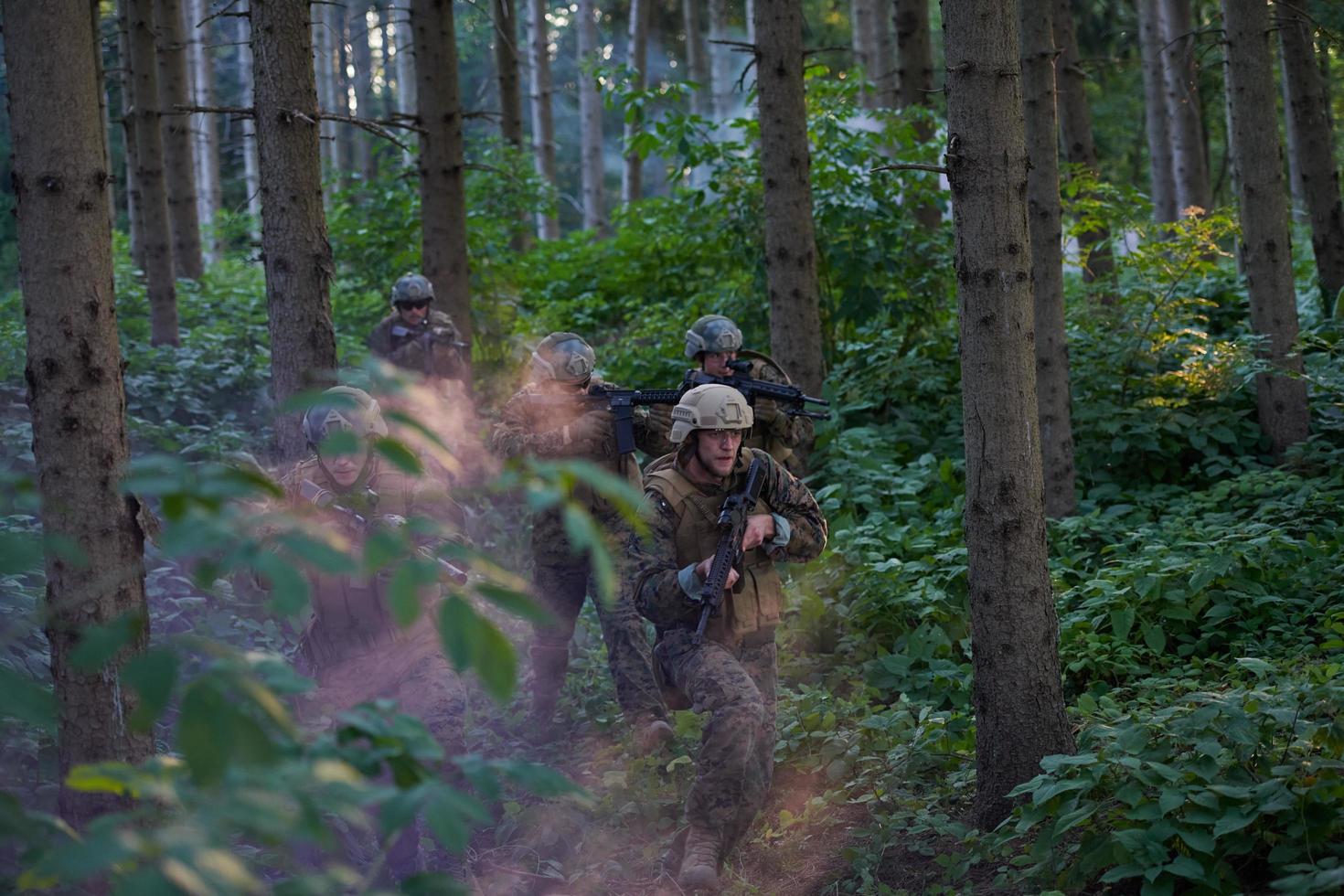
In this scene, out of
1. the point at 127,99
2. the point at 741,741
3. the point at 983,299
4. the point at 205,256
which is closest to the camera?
the point at 983,299

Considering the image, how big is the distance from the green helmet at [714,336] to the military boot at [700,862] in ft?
10.3

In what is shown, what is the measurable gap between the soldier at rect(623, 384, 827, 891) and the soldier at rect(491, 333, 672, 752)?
1278 mm

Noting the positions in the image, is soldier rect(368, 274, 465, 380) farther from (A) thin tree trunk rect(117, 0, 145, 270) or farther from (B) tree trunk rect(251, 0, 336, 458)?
(A) thin tree trunk rect(117, 0, 145, 270)

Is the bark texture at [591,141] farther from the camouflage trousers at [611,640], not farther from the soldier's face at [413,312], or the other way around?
the camouflage trousers at [611,640]

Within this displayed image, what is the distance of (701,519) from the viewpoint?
5.72m

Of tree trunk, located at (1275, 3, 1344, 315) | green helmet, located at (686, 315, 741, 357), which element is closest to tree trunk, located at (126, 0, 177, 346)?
green helmet, located at (686, 315, 741, 357)

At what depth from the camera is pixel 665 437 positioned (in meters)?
7.47

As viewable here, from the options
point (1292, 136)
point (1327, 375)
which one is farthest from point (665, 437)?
point (1292, 136)

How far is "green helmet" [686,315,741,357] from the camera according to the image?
750 cm

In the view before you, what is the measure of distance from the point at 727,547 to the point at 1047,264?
14.2 ft

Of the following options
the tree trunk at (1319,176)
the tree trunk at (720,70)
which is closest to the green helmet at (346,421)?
the tree trunk at (1319,176)

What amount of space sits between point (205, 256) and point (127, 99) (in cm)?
1787

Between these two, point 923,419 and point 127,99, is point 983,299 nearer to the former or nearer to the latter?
point 923,419

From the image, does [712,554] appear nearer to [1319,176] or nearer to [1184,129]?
[1319,176]
